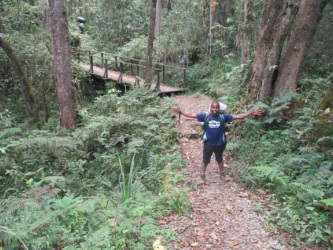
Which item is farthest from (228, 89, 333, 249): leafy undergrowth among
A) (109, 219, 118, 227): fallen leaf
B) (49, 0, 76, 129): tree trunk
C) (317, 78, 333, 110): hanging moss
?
(49, 0, 76, 129): tree trunk

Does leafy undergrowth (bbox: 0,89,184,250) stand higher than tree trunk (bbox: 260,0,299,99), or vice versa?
tree trunk (bbox: 260,0,299,99)

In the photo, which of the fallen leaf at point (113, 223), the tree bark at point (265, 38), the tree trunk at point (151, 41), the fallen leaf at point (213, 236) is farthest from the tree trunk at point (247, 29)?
the fallen leaf at point (113, 223)

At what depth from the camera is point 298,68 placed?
20.3 feet

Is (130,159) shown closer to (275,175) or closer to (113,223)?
(113,223)

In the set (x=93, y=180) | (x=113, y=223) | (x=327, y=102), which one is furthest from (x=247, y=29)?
(x=113, y=223)

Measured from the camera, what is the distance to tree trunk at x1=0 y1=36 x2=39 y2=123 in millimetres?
7970

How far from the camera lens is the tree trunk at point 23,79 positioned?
26.1 ft

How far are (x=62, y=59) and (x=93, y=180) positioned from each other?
13.9ft

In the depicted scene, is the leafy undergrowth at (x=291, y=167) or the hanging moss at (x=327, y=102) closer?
the leafy undergrowth at (x=291, y=167)

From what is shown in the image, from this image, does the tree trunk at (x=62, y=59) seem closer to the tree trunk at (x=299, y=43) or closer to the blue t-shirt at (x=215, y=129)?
the blue t-shirt at (x=215, y=129)

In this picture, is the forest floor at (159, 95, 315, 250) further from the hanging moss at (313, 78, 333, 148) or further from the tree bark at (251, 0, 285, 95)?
the tree bark at (251, 0, 285, 95)

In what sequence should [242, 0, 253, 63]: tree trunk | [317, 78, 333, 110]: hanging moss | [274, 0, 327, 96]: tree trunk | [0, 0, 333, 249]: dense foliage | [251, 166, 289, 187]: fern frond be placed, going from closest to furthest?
[0, 0, 333, 249]: dense foliage → [251, 166, 289, 187]: fern frond → [317, 78, 333, 110]: hanging moss → [274, 0, 327, 96]: tree trunk → [242, 0, 253, 63]: tree trunk

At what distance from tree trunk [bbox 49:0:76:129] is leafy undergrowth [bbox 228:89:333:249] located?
17.9ft

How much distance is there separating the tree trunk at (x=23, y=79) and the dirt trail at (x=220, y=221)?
6.83 metres
